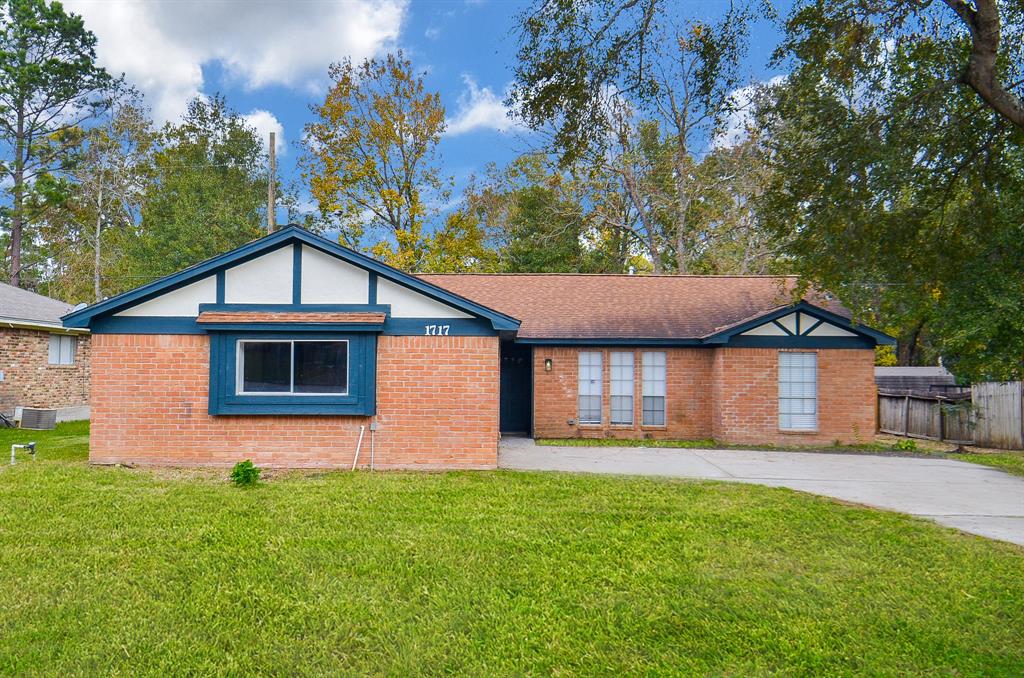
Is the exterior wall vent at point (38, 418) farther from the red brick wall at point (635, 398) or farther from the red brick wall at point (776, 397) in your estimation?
Result: the red brick wall at point (776, 397)

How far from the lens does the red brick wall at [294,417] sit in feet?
30.9

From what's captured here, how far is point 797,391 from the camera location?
44.5 ft

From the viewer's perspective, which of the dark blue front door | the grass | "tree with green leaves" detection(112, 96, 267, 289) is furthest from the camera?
"tree with green leaves" detection(112, 96, 267, 289)

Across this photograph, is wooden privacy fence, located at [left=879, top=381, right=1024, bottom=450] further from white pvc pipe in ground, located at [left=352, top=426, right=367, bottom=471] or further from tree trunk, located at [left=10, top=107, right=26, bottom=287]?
tree trunk, located at [left=10, top=107, right=26, bottom=287]

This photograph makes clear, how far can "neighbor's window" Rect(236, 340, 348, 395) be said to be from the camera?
9547 millimetres

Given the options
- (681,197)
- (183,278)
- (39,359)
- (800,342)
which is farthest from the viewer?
(681,197)

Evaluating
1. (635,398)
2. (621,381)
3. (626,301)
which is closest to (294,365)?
(621,381)

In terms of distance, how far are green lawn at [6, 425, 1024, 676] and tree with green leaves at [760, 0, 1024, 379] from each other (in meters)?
4.92

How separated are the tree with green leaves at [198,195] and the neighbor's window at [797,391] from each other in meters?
27.5

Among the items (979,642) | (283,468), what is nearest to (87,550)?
(283,468)

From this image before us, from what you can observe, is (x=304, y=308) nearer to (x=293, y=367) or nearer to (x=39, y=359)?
(x=293, y=367)

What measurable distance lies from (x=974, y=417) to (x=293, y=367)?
15721mm

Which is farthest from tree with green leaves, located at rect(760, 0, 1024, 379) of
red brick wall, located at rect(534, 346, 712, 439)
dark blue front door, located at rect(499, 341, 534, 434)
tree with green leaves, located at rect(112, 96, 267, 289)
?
tree with green leaves, located at rect(112, 96, 267, 289)

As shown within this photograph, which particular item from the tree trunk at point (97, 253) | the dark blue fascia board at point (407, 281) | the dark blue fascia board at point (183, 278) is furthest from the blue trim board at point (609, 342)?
the tree trunk at point (97, 253)
